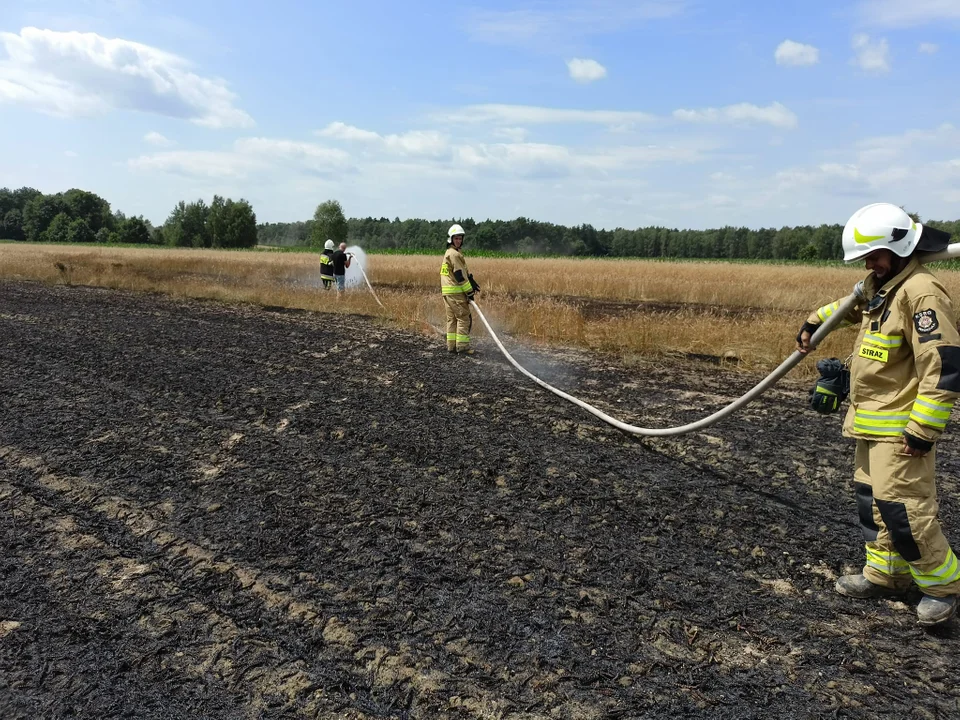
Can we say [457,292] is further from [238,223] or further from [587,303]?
[238,223]

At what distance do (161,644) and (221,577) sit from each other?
531 mm

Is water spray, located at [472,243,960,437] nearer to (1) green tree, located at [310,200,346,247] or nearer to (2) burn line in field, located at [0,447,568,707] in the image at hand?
(2) burn line in field, located at [0,447,568,707]

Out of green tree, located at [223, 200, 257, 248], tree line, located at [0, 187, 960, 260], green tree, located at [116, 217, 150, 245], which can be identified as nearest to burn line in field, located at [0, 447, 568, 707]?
tree line, located at [0, 187, 960, 260]

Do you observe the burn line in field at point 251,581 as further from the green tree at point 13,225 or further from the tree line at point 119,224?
the green tree at point 13,225

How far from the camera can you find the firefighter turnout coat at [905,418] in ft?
8.80

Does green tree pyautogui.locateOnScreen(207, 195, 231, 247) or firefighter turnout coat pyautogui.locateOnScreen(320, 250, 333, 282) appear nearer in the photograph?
firefighter turnout coat pyautogui.locateOnScreen(320, 250, 333, 282)

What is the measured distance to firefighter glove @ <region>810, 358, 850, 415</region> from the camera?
128 inches

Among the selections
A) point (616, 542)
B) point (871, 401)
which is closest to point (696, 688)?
point (616, 542)

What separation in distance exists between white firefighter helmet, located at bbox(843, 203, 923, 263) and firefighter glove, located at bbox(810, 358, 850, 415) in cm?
61

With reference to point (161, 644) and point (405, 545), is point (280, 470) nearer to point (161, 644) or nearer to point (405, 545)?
point (405, 545)

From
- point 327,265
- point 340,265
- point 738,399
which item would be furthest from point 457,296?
point 327,265

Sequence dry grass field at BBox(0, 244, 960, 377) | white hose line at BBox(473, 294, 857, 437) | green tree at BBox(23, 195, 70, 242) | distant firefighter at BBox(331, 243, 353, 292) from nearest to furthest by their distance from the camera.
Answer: white hose line at BBox(473, 294, 857, 437)
dry grass field at BBox(0, 244, 960, 377)
distant firefighter at BBox(331, 243, 353, 292)
green tree at BBox(23, 195, 70, 242)

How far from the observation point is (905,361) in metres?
2.90

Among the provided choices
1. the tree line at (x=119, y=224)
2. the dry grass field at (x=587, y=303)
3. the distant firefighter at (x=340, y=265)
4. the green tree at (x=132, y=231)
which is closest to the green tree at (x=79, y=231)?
the tree line at (x=119, y=224)
